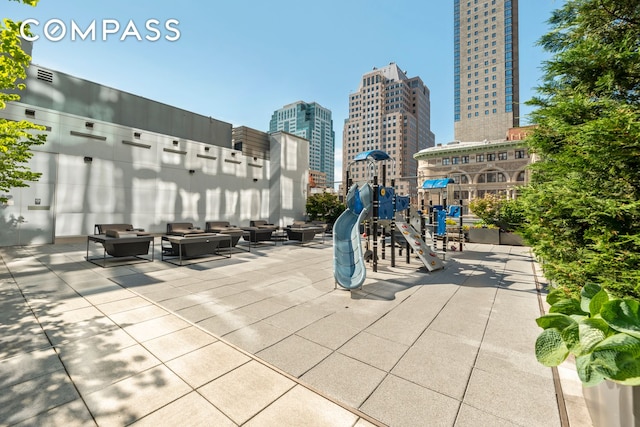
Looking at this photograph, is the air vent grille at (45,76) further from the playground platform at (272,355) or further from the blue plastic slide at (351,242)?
the blue plastic slide at (351,242)

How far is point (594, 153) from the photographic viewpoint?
246cm

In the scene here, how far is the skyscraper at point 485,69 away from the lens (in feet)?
255

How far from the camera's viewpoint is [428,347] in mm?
3543

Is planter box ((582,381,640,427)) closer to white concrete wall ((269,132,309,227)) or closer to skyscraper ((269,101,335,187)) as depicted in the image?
white concrete wall ((269,132,309,227))

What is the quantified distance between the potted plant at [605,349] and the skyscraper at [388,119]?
369 ft

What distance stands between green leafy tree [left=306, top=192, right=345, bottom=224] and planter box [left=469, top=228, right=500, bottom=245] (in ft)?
27.4

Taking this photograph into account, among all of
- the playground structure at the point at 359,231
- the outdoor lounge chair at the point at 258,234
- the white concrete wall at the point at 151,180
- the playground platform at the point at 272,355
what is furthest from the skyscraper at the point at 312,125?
the playground platform at the point at 272,355

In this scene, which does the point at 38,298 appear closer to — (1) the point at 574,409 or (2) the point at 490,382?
(2) the point at 490,382

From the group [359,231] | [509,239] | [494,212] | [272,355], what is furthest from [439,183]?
[272,355]

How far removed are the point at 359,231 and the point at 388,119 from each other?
11862 centimetres

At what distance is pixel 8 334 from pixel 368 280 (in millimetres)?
6476

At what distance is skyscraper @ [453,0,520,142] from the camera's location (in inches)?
3066

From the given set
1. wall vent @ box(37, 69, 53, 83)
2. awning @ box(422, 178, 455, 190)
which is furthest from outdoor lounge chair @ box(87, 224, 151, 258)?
awning @ box(422, 178, 455, 190)

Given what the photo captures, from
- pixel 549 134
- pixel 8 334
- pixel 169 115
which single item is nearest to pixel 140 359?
pixel 8 334
